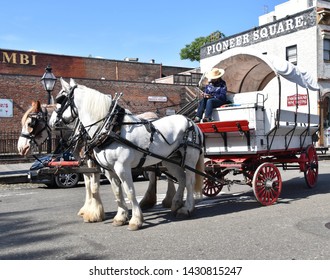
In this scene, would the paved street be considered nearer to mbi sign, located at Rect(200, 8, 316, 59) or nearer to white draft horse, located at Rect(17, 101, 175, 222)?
white draft horse, located at Rect(17, 101, 175, 222)

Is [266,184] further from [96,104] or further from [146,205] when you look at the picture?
[96,104]

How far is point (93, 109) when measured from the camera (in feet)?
19.5

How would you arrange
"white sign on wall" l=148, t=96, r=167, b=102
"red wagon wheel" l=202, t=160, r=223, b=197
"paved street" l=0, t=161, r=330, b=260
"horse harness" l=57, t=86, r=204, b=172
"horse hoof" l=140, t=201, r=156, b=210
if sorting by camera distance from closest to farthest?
"paved street" l=0, t=161, r=330, b=260, "horse harness" l=57, t=86, r=204, b=172, "horse hoof" l=140, t=201, r=156, b=210, "red wagon wheel" l=202, t=160, r=223, b=197, "white sign on wall" l=148, t=96, r=167, b=102

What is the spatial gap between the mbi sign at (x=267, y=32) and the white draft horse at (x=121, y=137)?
75.0ft

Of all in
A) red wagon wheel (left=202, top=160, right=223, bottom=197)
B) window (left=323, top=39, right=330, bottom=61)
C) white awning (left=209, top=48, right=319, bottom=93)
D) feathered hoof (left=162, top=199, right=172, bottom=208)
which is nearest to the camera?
feathered hoof (left=162, top=199, right=172, bottom=208)

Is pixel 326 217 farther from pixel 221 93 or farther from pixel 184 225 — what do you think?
pixel 221 93

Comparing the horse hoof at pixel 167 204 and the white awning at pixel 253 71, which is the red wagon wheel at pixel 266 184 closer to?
the horse hoof at pixel 167 204

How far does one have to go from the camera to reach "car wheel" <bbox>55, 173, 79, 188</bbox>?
38.4 feet

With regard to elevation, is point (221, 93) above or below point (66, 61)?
below

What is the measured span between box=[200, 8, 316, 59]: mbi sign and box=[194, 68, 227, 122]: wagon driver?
802 inches

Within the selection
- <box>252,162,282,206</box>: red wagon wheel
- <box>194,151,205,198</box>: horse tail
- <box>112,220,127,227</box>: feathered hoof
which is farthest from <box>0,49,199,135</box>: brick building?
<box>112,220,127,227</box>: feathered hoof

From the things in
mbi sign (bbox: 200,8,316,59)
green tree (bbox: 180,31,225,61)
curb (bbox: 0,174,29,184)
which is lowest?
curb (bbox: 0,174,29,184)
